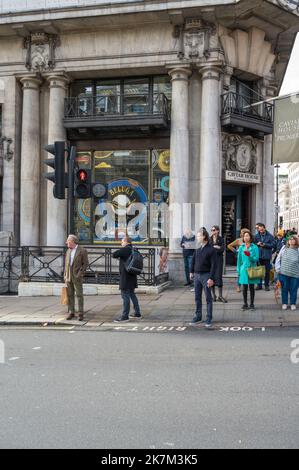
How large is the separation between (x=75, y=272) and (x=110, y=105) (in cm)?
908

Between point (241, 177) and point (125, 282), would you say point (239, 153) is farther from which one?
point (125, 282)

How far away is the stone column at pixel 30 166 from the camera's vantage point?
1739 cm

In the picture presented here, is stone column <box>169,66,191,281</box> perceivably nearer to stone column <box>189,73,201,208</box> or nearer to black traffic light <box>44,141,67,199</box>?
stone column <box>189,73,201,208</box>

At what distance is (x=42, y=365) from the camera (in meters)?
6.58

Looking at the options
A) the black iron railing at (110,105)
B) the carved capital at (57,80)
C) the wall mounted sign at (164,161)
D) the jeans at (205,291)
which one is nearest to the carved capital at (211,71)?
the black iron railing at (110,105)

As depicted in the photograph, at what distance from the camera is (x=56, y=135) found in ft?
56.5

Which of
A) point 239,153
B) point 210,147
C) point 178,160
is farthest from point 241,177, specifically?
point 178,160

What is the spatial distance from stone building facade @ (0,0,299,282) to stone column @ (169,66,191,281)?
4 cm

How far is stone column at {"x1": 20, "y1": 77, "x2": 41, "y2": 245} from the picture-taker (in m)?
17.4

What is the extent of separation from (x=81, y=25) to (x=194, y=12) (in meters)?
3.92

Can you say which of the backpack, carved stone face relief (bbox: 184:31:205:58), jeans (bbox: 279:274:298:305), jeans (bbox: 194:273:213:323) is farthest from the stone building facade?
jeans (bbox: 194:273:213:323)

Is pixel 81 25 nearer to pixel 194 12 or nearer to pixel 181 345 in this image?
pixel 194 12

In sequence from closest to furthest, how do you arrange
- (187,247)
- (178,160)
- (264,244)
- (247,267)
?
(247,267) → (264,244) → (187,247) → (178,160)

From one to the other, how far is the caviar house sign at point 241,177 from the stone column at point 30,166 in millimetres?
6826
